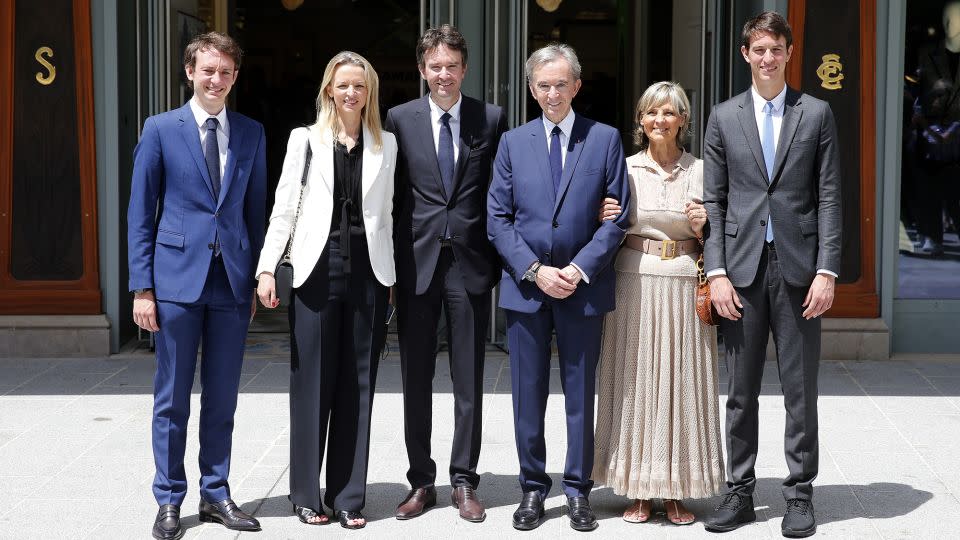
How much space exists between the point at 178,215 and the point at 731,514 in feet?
8.20

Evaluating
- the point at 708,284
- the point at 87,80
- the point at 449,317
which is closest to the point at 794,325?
the point at 708,284

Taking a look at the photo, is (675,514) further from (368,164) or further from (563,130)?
(368,164)

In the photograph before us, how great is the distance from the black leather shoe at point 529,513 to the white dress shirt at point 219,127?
1.80 meters

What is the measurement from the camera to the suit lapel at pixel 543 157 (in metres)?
5.21

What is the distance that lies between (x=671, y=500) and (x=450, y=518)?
2.98 feet

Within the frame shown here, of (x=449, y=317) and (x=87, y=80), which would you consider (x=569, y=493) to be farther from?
(x=87, y=80)

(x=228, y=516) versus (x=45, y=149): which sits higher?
(x=45, y=149)

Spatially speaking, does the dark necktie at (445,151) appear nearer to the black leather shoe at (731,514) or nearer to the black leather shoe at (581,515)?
the black leather shoe at (581,515)

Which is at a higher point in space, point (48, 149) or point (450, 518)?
point (48, 149)

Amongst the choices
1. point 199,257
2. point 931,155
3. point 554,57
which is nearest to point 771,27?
point 554,57

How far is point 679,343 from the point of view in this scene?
5.22m

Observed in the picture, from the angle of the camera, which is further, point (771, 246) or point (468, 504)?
point (468, 504)

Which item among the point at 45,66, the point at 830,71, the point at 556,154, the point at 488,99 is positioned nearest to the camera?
the point at 556,154

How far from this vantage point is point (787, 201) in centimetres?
510
